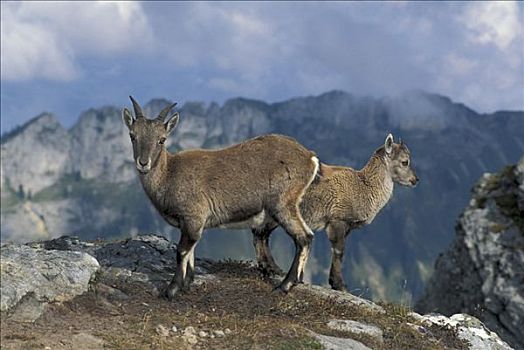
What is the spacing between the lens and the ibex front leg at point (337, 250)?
1859 cm

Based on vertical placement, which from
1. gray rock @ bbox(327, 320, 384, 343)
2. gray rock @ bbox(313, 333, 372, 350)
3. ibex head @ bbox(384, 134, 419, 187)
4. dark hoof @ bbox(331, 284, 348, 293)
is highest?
ibex head @ bbox(384, 134, 419, 187)

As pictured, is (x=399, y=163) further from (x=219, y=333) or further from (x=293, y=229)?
(x=219, y=333)

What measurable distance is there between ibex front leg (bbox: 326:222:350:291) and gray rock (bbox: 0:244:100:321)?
22.3ft

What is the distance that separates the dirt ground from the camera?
12.2 meters

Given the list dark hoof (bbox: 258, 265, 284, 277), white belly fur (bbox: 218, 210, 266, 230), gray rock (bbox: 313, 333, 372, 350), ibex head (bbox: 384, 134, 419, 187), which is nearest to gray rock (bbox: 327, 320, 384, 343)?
gray rock (bbox: 313, 333, 372, 350)

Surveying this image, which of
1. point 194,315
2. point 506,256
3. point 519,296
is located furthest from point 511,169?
point 194,315

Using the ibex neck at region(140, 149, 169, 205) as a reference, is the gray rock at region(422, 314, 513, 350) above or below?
below

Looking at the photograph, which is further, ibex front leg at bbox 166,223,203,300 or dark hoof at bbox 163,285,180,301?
ibex front leg at bbox 166,223,203,300

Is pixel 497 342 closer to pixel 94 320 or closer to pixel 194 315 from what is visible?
pixel 194 315

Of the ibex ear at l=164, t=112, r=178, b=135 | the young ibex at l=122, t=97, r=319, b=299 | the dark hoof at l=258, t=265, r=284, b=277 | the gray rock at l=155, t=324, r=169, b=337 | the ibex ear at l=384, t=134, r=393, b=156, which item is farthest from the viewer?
the ibex ear at l=384, t=134, r=393, b=156

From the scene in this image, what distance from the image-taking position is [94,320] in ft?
43.2

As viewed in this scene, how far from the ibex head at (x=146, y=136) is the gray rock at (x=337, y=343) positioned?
5558 millimetres

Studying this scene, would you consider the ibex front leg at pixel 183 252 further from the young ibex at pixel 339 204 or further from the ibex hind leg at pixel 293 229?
the young ibex at pixel 339 204

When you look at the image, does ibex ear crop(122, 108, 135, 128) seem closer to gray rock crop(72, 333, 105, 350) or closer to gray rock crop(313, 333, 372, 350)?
gray rock crop(72, 333, 105, 350)
